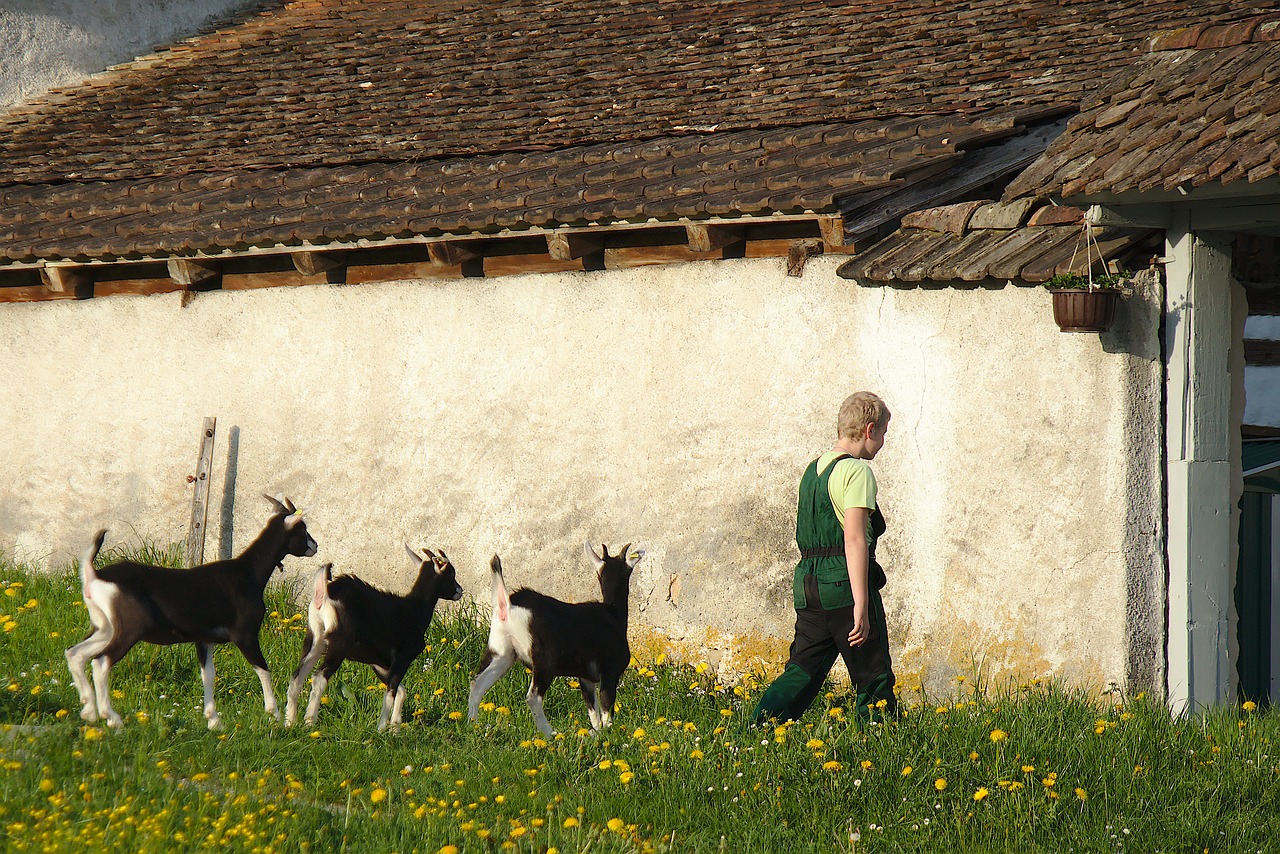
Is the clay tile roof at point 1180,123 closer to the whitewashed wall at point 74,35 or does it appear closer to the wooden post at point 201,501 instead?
the wooden post at point 201,501

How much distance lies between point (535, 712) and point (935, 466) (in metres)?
2.58

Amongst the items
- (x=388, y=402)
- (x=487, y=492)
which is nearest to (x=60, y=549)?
(x=388, y=402)

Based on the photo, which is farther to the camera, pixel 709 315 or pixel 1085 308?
pixel 709 315

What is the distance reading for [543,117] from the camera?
9.70 meters

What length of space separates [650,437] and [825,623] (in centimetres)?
226

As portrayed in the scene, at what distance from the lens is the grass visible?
471 cm

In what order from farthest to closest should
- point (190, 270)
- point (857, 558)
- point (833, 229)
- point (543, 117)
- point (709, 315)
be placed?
point (543, 117) → point (190, 270) → point (709, 315) → point (833, 229) → point (857, 558)

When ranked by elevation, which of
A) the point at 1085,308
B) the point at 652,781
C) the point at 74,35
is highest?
the point at 74,35

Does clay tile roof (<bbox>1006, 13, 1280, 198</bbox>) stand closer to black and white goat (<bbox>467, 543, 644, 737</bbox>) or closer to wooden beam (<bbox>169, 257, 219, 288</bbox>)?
black and white goat (<bbox>467, 543, 644, 737</bbox>)

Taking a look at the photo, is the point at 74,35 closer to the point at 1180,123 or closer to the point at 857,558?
the point at 857,558

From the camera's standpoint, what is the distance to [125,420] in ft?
31.2

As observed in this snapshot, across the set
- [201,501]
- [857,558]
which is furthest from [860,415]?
[201,501]

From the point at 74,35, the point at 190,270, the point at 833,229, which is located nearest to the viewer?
the point at 833,229

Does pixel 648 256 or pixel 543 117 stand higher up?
pixel 543 117
